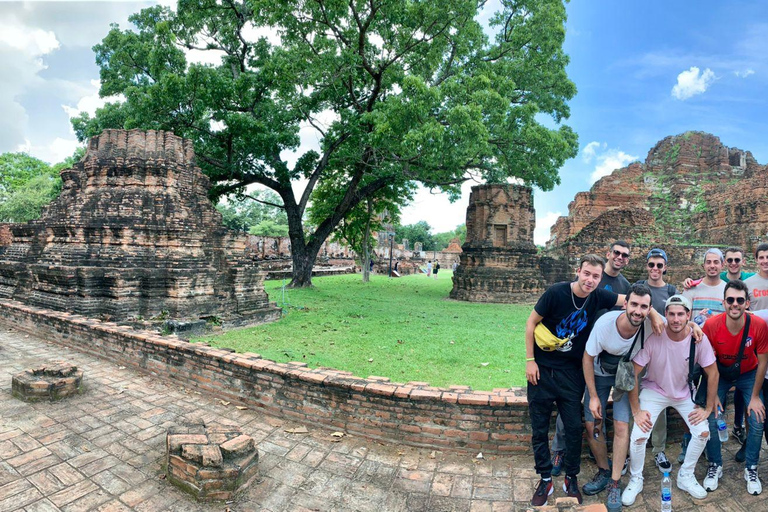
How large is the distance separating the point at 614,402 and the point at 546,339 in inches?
27.7

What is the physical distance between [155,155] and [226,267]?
2.82 meters

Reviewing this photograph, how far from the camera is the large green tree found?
10.4 metres

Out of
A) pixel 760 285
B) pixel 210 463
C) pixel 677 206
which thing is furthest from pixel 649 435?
pixel 677 206

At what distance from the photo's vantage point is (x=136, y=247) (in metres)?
8.40

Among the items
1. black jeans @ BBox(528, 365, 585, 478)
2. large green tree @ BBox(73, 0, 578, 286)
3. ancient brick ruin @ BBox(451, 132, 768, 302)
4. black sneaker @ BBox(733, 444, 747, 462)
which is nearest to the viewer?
black jeans @ BBox(528, 365, 585, 478)

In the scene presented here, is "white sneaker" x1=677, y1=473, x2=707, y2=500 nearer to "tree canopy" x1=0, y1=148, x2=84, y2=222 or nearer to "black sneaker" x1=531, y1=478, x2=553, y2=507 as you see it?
"black sneaker" x1=531, y1=478, x2=553, y2=507

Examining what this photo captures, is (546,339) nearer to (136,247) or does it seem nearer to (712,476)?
(712,476)

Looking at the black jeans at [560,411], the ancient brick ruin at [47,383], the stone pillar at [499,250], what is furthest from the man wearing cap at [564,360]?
the stone pillar at [499,250]

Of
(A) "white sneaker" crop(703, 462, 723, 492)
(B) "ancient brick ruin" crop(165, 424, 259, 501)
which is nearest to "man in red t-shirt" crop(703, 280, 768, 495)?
(A) "white sneaker" crop(703, 462, 723, 492)

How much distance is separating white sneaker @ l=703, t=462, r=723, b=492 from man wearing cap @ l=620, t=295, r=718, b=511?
13cm

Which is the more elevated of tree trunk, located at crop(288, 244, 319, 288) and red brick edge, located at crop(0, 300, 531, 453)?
tree trunk, located at crop(288, 244, 319, 288)

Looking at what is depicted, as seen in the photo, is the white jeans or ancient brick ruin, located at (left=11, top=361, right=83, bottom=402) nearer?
the white jeans

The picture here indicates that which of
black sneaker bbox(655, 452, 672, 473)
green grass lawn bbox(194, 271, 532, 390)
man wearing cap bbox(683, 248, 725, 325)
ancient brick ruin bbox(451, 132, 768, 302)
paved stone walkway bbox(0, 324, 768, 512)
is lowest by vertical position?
paved stone walkway bbox(0, 324, 768, 512)

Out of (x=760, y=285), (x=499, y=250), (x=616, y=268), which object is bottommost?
(x=760, y=285)
